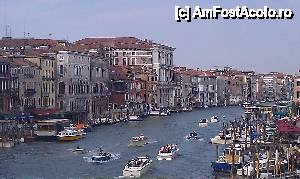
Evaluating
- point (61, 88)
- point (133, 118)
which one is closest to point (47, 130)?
point (61, 88)

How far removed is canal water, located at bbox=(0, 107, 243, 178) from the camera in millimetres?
11292

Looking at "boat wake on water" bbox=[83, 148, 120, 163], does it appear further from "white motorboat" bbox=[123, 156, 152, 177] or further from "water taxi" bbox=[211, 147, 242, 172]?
"water taxi" bbox=[211, 147, 242, 172]

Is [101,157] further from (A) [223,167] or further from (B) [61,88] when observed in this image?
(B) [61,88]

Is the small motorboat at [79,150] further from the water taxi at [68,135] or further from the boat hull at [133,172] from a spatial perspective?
the boat hull at [133,172]

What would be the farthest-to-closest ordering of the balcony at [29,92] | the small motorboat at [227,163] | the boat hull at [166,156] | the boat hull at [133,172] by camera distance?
the balcony at [29,92] → the boat hull at [166,156] → the small motorboat at [227,163] → the boat hull at [133,172]

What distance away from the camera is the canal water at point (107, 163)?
1129 cm

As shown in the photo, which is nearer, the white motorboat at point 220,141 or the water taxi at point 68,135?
the white motorboat at point 220,141

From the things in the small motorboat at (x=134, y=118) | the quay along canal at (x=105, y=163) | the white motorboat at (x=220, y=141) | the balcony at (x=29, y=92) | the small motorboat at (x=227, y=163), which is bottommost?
the small motorboat at (x=134, y=118)

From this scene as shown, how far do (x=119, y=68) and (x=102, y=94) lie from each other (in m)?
4.14

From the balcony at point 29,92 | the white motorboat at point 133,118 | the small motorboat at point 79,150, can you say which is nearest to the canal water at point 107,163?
the small motorboat at point 79,150

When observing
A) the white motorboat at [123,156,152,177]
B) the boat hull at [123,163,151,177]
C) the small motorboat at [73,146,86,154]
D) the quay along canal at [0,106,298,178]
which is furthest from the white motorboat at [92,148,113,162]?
the boat hull at [123,163,151,177]

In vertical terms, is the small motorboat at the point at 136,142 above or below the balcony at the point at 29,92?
below

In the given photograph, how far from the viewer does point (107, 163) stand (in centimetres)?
1248

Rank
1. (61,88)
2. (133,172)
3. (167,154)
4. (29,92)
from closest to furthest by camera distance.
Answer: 1. (133,172)
2. (167,154)
3. (29,92)
4. (61,88)
